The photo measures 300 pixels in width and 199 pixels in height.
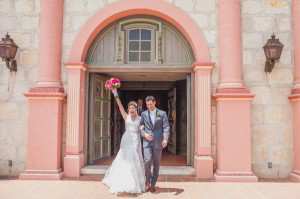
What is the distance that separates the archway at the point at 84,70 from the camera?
6.22 meters

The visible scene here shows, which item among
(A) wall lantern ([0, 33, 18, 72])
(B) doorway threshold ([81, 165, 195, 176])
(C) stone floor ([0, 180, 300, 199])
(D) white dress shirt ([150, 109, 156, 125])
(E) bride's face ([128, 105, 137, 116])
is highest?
(A) wall lantern ([0, 33, 18, 72])

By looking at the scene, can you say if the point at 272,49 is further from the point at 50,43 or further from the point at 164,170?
the point at 50,43

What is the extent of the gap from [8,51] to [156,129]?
3534 mm

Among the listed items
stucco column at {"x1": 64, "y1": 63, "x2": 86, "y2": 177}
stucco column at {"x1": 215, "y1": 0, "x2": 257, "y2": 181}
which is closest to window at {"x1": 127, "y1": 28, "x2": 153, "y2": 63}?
stucco column at {"x1": 64, "y1": 63, "x2": 86, "y2": 177}

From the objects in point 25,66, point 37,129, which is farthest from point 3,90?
point 37,129

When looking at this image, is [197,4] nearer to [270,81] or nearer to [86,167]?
[270,81]

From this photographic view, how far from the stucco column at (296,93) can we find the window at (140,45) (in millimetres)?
3065

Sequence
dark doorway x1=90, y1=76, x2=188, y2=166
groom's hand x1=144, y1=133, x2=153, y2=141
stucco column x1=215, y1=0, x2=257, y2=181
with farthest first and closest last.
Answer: dark doorway x1=90, y1=76, x2=188, y2=166
stucco column x1=215, y1=0, x2=257, y2=181
groom's hand x1=144, y1=133, x2=153, y2=141

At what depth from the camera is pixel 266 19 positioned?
646 centimetres

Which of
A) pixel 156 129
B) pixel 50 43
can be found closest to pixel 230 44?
pixel 156 129

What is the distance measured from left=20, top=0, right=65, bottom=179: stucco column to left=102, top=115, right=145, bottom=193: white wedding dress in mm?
1555

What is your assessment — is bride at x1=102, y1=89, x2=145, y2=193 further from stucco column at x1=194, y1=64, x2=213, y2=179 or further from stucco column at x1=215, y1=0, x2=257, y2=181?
stucco column at x1=215, y1=0, x2=257, y2=181

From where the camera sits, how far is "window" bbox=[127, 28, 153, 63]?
6816 millimetres

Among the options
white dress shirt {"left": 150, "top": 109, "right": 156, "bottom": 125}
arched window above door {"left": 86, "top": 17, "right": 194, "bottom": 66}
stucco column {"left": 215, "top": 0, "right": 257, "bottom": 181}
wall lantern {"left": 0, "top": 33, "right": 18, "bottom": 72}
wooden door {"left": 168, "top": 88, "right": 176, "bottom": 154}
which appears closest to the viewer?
white dress shirt {"left": 150, "top": 109, "right": 156, "bottom": 125}
